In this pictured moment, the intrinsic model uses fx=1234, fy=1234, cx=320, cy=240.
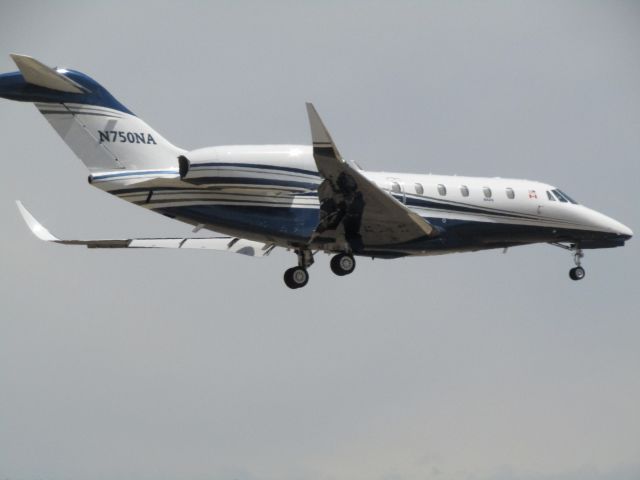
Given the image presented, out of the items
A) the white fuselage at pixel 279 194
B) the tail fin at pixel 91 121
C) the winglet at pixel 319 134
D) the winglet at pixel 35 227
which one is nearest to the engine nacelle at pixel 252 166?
the white fuselage at pixel 279 194

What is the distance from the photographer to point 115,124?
30625 millimetres

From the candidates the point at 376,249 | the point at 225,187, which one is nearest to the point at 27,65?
the point at 225,187

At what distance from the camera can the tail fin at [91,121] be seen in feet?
97.0

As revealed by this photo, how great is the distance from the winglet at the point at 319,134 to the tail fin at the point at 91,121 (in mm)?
4894

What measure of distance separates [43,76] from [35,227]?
4.93 metres

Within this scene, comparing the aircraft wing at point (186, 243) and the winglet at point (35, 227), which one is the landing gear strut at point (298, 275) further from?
the winglet at point (35, 227)

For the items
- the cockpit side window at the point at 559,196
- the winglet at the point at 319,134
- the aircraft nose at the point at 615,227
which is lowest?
the winglet at the point at 319,134

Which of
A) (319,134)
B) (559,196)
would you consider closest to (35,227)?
(319,134)

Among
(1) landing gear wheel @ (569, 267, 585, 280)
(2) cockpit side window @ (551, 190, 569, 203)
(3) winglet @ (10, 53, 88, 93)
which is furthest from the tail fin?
(1) landing gear wheel @ (569, 267, 585, 280)

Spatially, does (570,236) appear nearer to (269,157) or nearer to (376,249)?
(376,249)

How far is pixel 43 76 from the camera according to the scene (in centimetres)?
2942

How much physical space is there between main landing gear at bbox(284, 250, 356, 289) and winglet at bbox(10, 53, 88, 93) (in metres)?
6.97

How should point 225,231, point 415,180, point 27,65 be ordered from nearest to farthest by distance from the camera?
point 27,65 < point 225,231 < point 415,180

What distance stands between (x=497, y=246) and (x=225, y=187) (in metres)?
9.11
